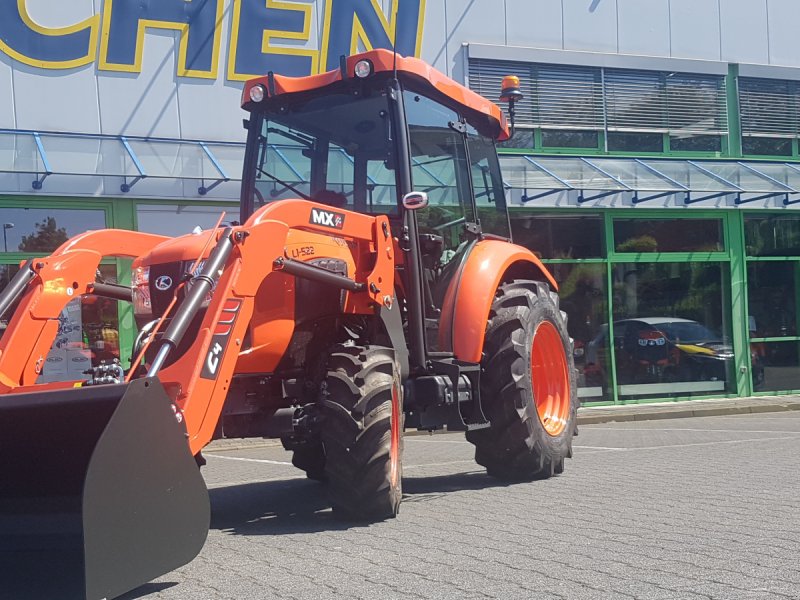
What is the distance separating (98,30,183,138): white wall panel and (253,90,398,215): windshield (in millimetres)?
7154

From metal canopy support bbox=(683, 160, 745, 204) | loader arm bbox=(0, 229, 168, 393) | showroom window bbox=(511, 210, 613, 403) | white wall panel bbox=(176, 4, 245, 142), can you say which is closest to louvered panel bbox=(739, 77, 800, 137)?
metal canopy support bbox=(683, 160, 745, 204)

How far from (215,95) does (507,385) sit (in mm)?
8851

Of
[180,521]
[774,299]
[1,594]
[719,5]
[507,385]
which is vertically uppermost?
[719,5]

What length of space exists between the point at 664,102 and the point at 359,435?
538 inches

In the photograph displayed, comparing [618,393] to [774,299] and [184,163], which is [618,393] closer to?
[774,299]

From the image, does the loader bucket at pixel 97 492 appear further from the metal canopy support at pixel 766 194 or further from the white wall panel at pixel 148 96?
the metal canopy support at pixel 766 194

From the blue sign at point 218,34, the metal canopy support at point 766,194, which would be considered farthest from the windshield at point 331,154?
the metal canopy support at point 766,194

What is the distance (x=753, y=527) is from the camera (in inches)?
230

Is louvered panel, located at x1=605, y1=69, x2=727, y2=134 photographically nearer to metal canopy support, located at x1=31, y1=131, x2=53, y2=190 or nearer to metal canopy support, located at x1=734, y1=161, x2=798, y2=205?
metal canopy support, located at x1=734, y1=161, x2=798, y2=205

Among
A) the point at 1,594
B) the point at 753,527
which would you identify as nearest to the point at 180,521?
the point at 1,594

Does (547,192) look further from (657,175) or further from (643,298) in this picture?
(643,298)

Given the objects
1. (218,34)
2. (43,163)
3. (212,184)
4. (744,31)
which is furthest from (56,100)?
(744,31)

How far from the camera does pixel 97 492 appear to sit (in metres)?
4.15

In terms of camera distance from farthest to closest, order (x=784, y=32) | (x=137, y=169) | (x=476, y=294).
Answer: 1. (x=784, y=32)
2. (x=137, y=169)
3. (x=476, y=294)
